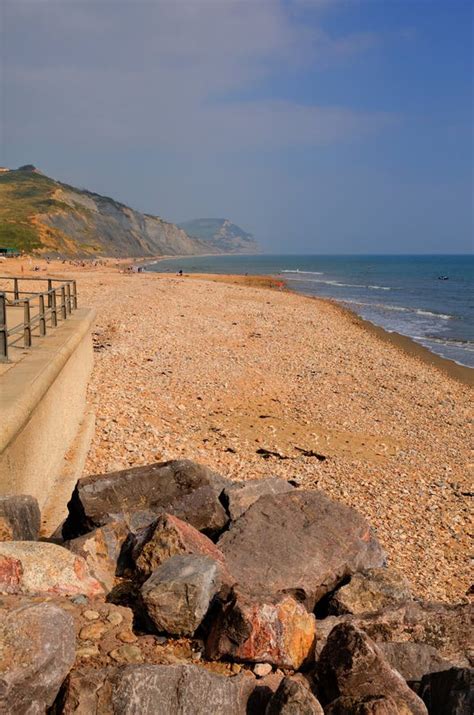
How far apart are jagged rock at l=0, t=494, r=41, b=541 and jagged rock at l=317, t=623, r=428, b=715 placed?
2.73m

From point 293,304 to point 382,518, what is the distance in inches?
1093

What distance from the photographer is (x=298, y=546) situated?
600 centimetres

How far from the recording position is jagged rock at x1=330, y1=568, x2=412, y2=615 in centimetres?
521

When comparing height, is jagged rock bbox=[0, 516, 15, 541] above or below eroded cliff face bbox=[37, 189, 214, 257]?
below

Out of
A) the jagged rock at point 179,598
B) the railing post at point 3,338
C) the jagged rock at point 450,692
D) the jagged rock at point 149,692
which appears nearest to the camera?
the jagged rock at point 149,692

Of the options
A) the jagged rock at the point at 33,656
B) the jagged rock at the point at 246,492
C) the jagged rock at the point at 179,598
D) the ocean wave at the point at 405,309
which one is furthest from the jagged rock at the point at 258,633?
the ocean wave at the point at 405,309

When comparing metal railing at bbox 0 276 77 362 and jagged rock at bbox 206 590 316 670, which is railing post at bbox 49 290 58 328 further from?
jagged rock at bbox 206 590 316 670

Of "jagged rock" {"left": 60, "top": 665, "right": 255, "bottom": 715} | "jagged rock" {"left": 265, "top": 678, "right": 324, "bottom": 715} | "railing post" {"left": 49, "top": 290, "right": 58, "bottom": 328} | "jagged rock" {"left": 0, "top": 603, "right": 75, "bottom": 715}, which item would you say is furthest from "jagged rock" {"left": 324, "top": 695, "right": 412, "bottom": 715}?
"railing post" {"left": 49, "top": 290, "right": 58, "bottom": 328}

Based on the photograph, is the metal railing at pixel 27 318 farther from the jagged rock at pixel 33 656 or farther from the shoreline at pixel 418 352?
the shoreline at pixel 418 352

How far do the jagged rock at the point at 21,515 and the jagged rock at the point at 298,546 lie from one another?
5.69ft

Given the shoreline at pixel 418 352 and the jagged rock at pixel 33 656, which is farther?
the shoreline at pixel 418 352

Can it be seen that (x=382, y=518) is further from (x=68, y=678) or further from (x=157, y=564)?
(x=68, y=678)

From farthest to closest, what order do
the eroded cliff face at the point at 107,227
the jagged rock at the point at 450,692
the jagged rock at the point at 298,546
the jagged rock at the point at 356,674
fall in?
the eroded cliff face at the point at 107,227, the jagged rock at the point at 298,546, the jagged rock at the point at 356,674, the jagged rock at the point at 450,692

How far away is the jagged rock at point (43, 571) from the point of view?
4.13 metres
